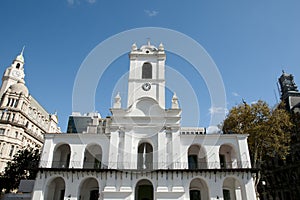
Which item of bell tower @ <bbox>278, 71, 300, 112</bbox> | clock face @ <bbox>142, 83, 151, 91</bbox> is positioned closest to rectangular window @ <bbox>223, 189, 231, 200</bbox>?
clock face @ <bbox>142, 83, 151, 91</bbox>

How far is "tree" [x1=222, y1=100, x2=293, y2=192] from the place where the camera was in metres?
31.0

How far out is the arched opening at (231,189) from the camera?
27.8 m

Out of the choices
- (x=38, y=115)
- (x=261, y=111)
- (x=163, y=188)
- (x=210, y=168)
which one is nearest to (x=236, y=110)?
(x=261, y=111)

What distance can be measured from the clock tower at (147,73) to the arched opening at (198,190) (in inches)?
406

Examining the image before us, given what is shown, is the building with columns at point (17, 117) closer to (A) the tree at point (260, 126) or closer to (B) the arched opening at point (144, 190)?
(B) the arched opening at point (144, 190)

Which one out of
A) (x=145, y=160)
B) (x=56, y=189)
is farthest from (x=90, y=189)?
(x=145, y=160)

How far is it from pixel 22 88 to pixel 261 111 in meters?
50.7

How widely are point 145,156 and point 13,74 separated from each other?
158ft

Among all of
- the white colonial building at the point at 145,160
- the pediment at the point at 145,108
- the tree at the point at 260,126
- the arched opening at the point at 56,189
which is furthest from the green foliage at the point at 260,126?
the arched opening at the point at 56,189

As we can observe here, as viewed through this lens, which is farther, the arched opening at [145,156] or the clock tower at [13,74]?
the clock tower at [13,74]

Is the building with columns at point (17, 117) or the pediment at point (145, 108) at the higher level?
the building with columns at point (17, 117)

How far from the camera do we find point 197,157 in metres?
29.1

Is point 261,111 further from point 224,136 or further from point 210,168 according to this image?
point 210,168

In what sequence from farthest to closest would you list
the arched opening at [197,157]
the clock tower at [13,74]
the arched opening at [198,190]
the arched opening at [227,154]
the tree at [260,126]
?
1. the clock tower at [13,74]
2. the tree at [260,126]
3. the arched opening at [227,154]
4. the arched opening at [197,157]
5. the arched opening at [198,190]
